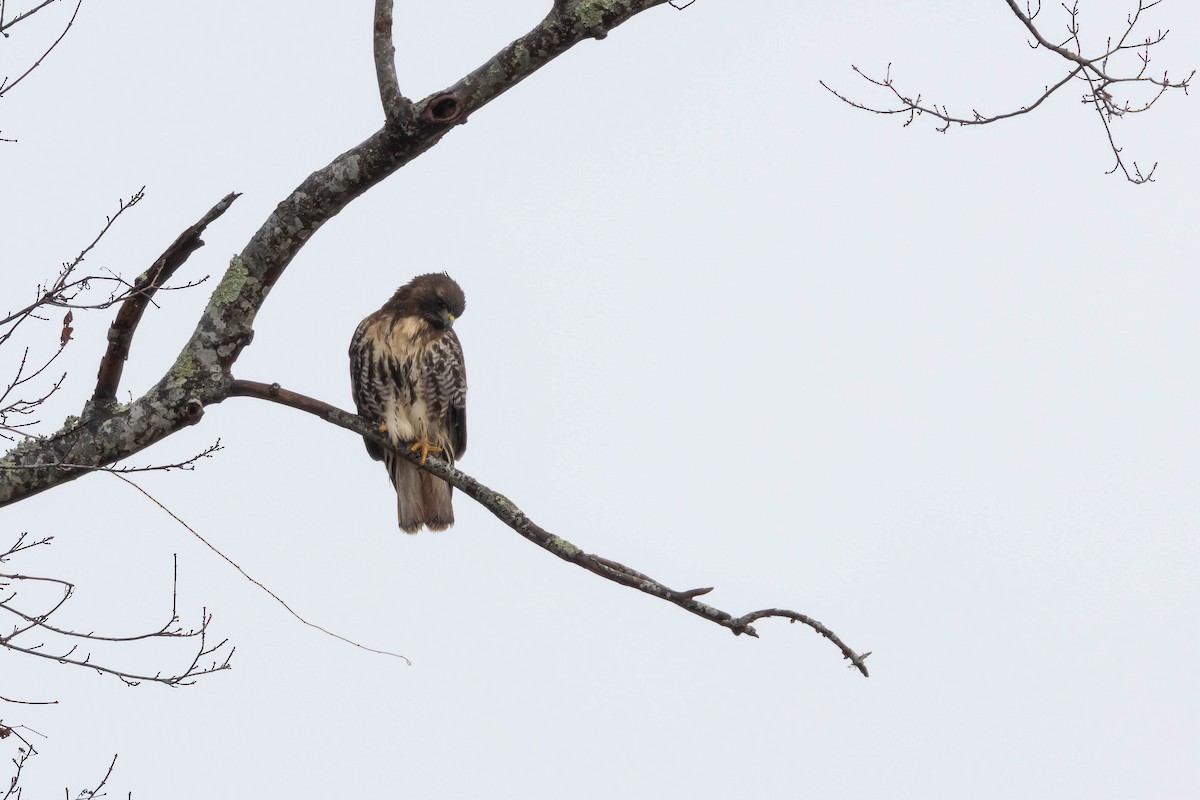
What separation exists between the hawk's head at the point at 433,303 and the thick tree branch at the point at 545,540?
2207mm

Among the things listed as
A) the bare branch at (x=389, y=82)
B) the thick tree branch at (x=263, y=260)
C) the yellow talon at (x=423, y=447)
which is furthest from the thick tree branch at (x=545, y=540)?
the yellow talon at (x=423, y=447)

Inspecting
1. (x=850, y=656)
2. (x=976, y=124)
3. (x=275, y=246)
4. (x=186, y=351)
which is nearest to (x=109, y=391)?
(x=186, y=351)

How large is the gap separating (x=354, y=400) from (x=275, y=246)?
2.86 metres

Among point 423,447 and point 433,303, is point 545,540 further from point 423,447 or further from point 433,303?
point 433,303

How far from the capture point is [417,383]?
273 inches

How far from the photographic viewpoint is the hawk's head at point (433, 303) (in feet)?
23.4

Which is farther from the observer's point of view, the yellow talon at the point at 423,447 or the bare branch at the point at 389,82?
the yellow talon at the point at 423,447

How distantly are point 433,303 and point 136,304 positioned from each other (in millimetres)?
2834

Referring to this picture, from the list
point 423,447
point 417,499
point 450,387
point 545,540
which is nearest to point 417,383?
point 450,387

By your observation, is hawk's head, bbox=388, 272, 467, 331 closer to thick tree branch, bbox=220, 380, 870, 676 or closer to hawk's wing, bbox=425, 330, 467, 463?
hawk's wing, bbox=425, 330, 467, 463

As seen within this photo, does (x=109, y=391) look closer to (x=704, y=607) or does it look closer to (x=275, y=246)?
(x=275, y=246)

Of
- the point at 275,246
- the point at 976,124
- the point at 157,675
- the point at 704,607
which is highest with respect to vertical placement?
the point at 976,124

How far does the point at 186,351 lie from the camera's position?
4.43m

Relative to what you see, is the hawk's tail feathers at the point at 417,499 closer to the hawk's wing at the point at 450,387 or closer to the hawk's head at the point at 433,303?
the hawk's wing at the point at 450,387
